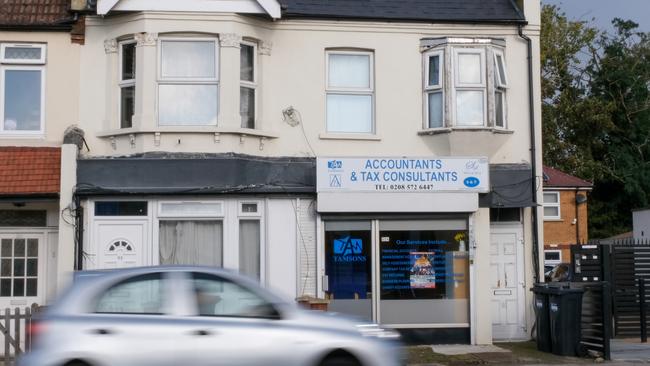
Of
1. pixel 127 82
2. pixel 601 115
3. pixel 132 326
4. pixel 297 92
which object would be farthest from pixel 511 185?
pixel 601 115

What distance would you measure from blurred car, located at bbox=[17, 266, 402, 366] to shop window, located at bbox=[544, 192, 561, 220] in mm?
30438

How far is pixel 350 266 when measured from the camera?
59.0ft

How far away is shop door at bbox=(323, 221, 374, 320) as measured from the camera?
58.7 feet

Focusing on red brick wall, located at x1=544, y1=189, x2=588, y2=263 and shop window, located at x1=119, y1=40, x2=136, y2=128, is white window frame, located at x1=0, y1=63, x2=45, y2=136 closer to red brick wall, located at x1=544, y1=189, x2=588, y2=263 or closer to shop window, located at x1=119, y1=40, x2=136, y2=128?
shop window, located at x1=119, y1=40, x2=136, y2=128

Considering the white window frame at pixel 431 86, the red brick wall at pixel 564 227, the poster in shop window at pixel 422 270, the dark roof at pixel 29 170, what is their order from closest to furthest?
the dark roof at pixel 29 170
the poster in shop window at pixel 422 270
the white window frame at pixel 431 86
the red brick wall at pixel 564 227

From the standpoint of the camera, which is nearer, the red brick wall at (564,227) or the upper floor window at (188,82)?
the upper floor window at (188,82)

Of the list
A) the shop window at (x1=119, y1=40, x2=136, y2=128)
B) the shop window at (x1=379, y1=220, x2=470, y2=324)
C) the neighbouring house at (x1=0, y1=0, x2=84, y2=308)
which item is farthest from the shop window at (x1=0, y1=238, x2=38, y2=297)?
the shop window at (x1=379, y1=220, x2=470, y2=324)

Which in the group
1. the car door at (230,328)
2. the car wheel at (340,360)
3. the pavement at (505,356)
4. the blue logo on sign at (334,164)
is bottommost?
the pavement at (505,356)

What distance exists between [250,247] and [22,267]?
4.42 meters

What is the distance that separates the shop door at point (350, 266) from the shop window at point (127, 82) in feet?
14.2

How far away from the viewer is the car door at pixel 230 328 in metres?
9.89

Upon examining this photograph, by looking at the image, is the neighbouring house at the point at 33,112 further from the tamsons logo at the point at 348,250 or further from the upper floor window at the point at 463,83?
the upper floor window at the point at 463,83

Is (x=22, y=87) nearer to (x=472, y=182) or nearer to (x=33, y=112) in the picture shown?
(x=33, y=112)

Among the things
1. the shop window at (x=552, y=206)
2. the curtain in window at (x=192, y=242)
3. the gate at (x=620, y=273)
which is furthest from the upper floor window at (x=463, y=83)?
the shop window at (x=552, y=206)
